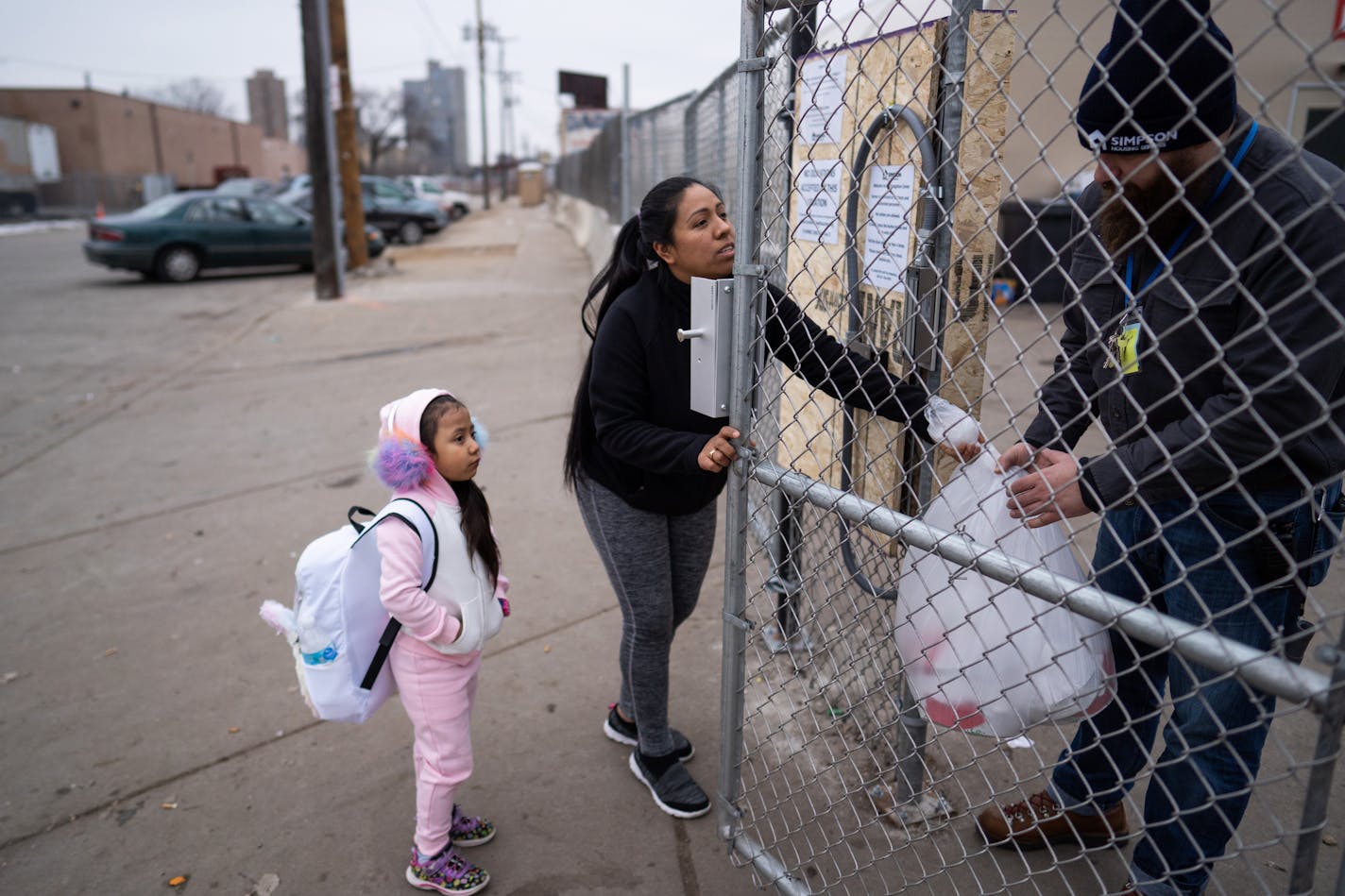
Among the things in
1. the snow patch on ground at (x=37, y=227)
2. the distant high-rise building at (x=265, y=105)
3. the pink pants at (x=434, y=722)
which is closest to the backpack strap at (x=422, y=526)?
the pink pants at (x=434, y=722)

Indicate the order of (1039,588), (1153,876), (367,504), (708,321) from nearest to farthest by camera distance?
(1039,588) < (1153,876) < (708,321) < (367,504)

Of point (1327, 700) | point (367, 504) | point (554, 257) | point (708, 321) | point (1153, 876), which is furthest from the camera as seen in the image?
point (554, 257)

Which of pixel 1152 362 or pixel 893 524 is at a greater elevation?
pixel 1152 362

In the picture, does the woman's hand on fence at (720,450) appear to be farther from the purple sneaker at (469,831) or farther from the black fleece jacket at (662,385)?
the purple sneaker at (469,831)

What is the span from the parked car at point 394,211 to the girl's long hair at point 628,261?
20.4m

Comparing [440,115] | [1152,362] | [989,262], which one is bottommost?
[1152,362]

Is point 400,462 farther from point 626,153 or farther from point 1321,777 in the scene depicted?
point 626,153

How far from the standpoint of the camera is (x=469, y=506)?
2.38 metres

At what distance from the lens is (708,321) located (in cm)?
211

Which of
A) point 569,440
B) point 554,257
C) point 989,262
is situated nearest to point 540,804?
point 569,440

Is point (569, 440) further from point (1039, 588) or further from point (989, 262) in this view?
point (1039, 588)

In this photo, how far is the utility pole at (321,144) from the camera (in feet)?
39.7

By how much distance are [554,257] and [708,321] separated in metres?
16.1

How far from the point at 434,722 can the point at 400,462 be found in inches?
27.6
